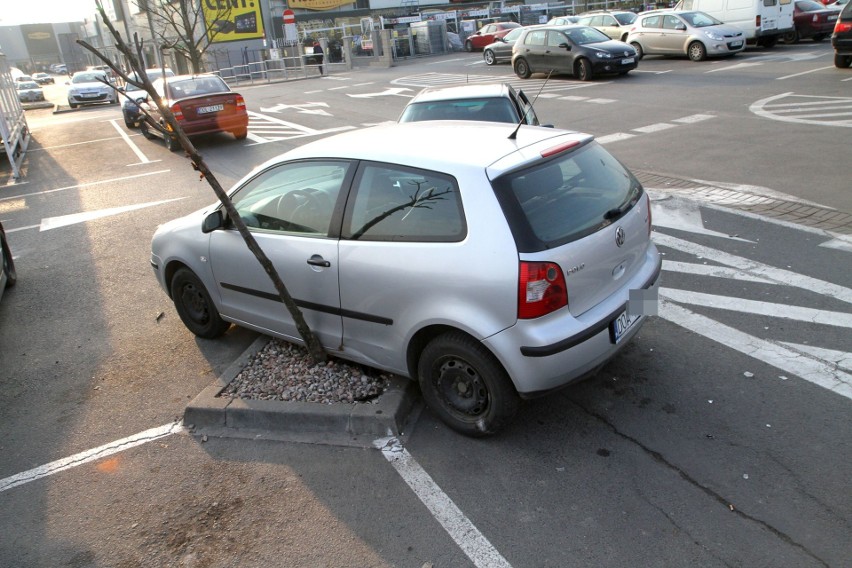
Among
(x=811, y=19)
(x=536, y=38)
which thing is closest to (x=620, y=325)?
(x=536, y=38)

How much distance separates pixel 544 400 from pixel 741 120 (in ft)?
34.3

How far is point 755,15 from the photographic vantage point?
882 inches

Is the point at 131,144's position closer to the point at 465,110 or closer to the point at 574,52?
the point at 465,110

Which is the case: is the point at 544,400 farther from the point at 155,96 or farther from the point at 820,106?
the point at 820,106

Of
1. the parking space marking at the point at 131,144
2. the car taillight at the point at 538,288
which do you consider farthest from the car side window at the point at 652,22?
the car taillight at the point at 538,288

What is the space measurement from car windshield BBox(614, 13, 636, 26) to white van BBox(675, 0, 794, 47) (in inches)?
117

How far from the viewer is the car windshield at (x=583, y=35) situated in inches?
814

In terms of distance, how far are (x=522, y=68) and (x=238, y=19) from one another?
27.9 meters

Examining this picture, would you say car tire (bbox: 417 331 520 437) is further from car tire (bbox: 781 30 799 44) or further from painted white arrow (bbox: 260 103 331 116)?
car tire (bbox: 781 30 799 44)

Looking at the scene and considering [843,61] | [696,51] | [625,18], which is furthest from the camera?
[625,18]

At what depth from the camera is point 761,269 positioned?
604 centimetres

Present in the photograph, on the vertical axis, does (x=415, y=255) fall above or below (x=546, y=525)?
above

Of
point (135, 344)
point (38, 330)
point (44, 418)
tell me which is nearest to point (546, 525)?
point (44, 418)

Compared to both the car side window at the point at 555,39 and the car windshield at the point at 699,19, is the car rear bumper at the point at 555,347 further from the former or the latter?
the car windshield at the point at 699,19
